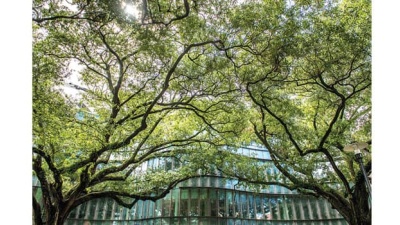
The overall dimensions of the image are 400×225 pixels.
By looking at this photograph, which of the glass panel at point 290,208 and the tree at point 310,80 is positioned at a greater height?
the tree at point 310,80

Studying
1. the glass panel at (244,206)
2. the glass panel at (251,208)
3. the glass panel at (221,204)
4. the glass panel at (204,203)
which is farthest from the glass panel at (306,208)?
the glass panel at (204,203)

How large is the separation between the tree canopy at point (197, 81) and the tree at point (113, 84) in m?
0.04

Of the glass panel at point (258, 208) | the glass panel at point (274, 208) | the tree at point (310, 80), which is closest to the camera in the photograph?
the tree at point (310, 80)

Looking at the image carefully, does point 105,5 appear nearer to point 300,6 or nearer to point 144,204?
point 300,6

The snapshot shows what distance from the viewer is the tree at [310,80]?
8.10 metres

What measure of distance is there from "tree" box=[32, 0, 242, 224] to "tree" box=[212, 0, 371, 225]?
1.25 metres

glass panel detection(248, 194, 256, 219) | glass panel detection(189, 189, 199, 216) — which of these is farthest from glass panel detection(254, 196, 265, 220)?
glass panel detection(189, 189, 199, 216)

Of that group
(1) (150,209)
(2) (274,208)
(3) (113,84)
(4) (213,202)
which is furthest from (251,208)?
(3) (113,84)

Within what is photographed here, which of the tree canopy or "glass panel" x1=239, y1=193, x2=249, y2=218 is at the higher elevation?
the tree canopy

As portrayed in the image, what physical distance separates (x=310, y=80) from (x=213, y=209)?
14.9 m

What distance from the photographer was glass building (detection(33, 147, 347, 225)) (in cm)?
2234

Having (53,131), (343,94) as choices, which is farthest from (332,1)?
(53,131)

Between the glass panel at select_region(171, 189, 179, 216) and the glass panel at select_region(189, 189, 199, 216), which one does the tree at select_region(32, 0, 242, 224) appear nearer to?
the glass panel at select_region(171, 189, 179, 216)

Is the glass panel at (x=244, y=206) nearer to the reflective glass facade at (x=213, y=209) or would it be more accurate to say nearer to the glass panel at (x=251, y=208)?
the reflective glass facade at (x=213, y=209)
